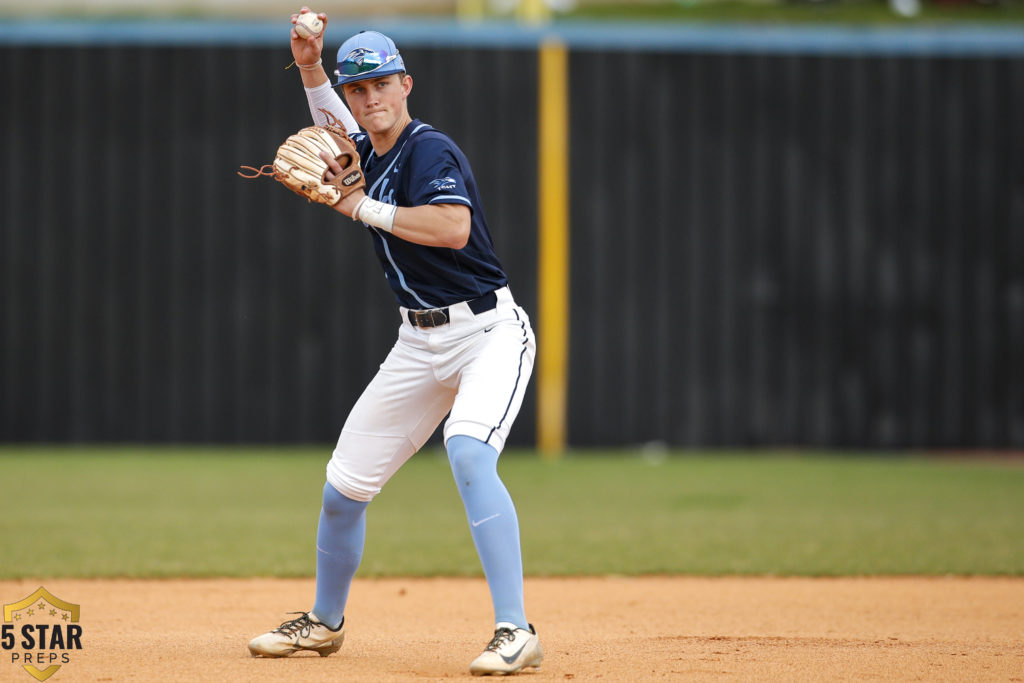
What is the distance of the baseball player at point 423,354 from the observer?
13.3 feet

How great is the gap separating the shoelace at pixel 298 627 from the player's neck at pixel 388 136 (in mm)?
1676

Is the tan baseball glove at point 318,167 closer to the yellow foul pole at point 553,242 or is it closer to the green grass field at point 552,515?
the green grass field at point 552,515

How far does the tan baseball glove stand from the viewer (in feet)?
13.6

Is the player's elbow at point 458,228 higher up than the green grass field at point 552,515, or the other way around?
the player's elbow at point 458,228

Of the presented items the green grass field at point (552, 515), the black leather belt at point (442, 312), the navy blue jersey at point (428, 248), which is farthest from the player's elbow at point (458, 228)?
the green grass field at point (552, 515)

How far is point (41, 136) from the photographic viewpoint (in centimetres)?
1268

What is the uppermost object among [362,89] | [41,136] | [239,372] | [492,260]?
[41,136]

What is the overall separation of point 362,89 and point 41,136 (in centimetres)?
958

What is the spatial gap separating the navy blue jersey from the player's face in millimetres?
93

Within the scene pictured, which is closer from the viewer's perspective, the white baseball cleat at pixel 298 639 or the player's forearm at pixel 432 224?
the player's forearm at pixel 432 224

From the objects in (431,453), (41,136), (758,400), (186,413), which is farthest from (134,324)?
(758,400)

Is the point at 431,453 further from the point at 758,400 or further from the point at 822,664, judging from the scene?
the point at 822,664

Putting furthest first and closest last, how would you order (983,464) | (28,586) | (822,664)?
(983,464), (28,586), (822,664)

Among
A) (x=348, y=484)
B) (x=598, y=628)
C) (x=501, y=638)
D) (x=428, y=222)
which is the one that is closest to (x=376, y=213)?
(x=428, y=222)
